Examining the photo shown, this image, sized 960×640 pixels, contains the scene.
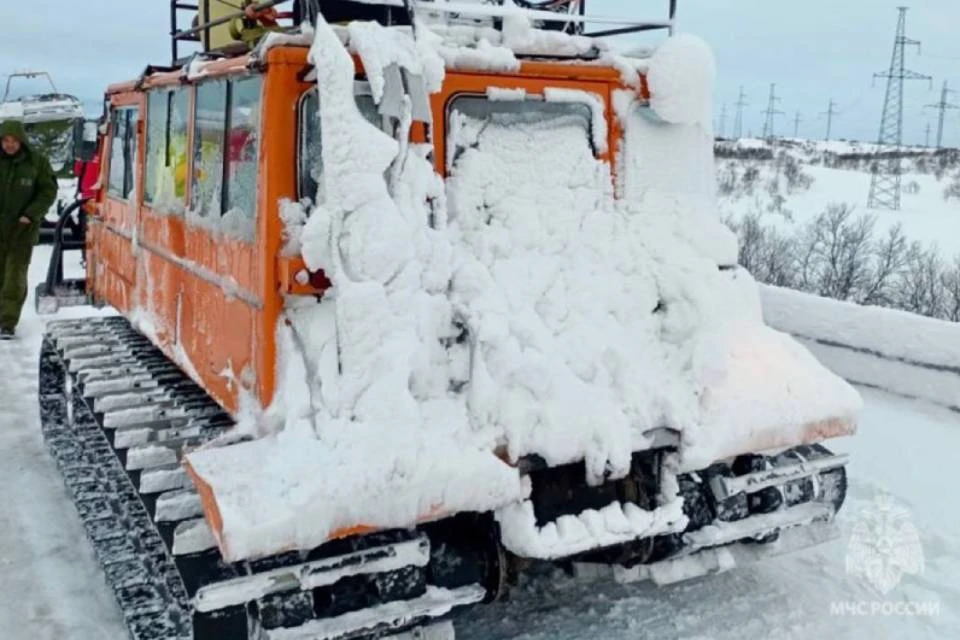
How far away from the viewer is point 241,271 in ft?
13.4

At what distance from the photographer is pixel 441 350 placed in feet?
12.3

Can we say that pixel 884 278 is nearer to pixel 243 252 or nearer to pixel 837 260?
pixel 837 260

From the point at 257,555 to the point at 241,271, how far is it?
131 cm

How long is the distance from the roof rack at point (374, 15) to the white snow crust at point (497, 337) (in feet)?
1.29

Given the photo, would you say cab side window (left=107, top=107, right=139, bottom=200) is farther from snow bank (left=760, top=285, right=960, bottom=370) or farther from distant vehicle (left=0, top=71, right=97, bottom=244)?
distant vehicle (left=0, top=71, right=97, bottom=244)

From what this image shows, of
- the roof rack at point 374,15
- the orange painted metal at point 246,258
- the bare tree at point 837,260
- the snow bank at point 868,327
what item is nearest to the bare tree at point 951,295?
the bare tree at point 837,260

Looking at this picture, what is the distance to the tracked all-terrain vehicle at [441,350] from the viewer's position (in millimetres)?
3465

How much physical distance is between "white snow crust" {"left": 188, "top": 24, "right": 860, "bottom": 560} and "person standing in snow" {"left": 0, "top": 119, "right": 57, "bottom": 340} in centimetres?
619

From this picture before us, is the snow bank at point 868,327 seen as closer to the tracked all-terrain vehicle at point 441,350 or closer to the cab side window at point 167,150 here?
the tracked all-terrain vehicle at point 441,350

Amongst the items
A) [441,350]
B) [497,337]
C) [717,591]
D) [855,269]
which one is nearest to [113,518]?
[441,350]

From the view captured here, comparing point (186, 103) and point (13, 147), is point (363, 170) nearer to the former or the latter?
point (186, 103)

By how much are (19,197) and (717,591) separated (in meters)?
7.04

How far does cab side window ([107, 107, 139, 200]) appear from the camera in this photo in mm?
6281

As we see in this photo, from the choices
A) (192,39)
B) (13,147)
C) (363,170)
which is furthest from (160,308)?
(13,147)
